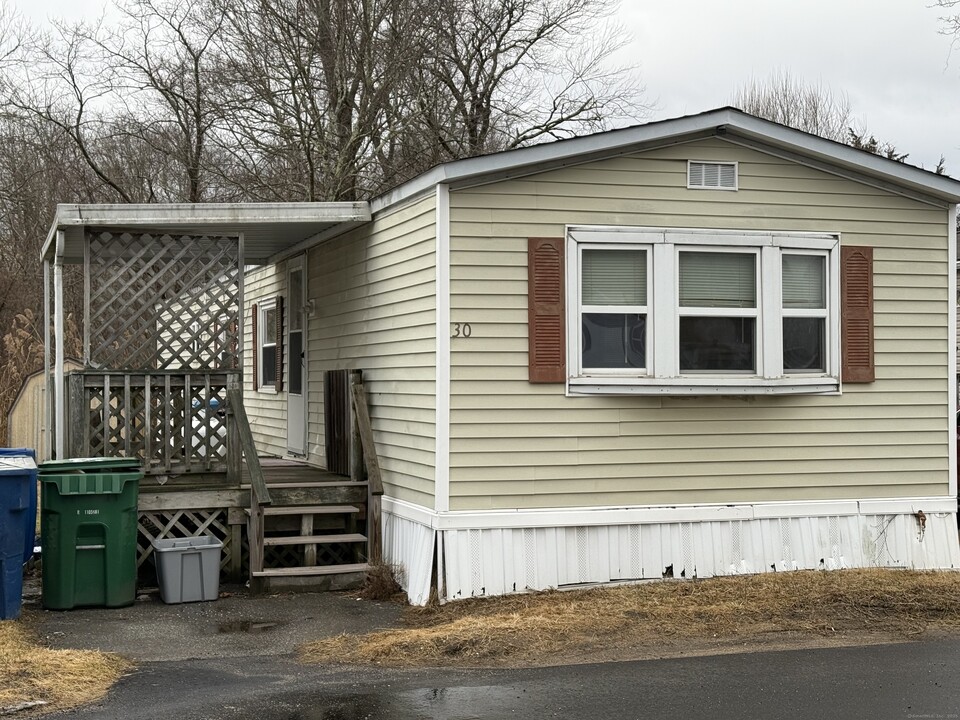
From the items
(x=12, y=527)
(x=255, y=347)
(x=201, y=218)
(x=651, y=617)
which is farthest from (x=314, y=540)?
(x=255, y=347)

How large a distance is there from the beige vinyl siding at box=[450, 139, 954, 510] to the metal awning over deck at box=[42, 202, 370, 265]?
2.07 m

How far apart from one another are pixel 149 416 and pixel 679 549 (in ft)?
15.8

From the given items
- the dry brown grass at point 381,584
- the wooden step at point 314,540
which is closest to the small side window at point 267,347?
the wooden step at point 314,540

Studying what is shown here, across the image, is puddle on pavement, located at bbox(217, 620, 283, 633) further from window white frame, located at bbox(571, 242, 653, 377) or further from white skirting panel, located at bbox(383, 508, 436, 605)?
window white frame, located at bbox(571, 242, 653, 377)

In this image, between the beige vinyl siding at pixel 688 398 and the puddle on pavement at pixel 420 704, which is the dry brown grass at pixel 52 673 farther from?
the beige vinyl siding at pixel 688 398

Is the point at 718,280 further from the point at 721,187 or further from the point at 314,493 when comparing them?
the point at 314,493

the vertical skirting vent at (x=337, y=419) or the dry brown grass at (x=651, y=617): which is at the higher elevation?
the vertical skirting vent at (x=337, y=419)

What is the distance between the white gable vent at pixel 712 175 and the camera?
32.7 feet

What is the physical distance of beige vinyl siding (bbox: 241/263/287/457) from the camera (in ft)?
49.4

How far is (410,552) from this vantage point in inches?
391

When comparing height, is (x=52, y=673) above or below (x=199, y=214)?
below

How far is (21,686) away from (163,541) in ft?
10.8

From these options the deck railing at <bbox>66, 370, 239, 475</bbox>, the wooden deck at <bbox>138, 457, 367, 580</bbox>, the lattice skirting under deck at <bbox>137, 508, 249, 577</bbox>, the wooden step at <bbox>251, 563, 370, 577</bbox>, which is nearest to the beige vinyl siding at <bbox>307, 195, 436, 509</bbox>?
the wooden deck at <bbox>138, 457, 367, 580</bbox>

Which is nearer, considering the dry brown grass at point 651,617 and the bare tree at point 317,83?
the dry brown grass at point 651,617
